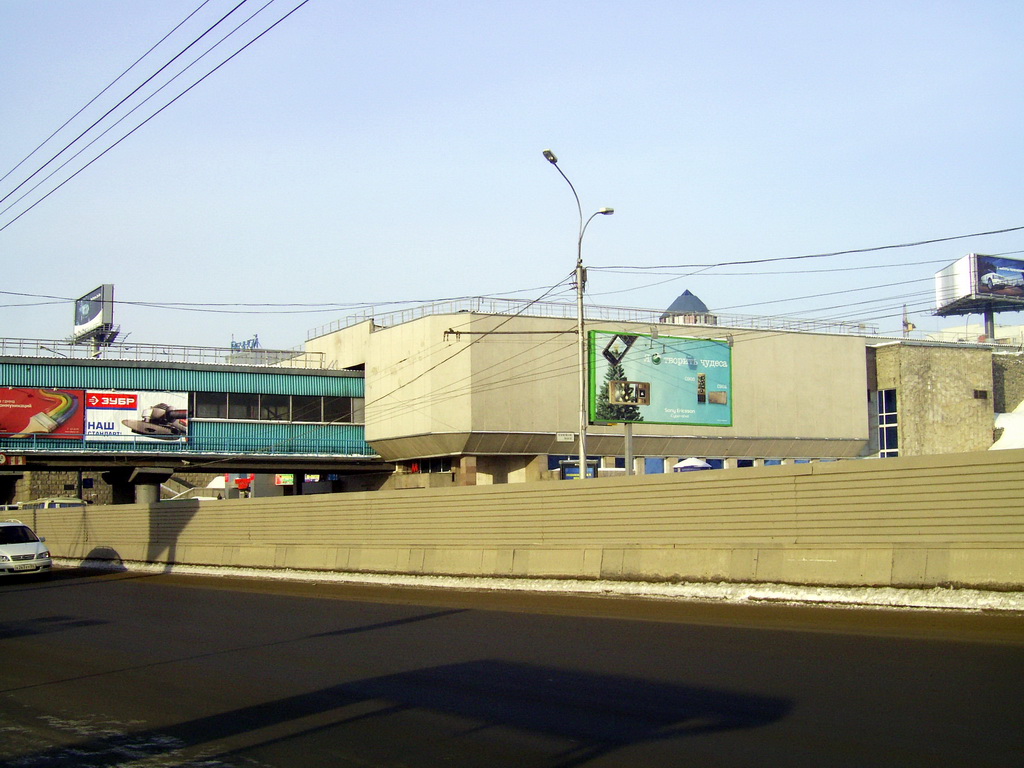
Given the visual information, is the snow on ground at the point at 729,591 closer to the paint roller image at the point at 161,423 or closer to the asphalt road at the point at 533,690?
the asphalt road at the point at 533,690

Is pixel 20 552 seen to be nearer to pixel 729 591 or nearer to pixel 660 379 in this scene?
pixel 729 591

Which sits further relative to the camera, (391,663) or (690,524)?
(690,524)

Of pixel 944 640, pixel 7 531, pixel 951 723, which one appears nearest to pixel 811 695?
pixel 951 723

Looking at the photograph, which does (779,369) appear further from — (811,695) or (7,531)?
(811,695)

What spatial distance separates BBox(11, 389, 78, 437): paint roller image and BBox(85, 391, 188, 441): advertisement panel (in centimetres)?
82

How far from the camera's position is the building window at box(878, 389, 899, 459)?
58.5 metres

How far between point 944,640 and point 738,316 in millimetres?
46207

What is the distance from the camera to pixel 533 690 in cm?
955

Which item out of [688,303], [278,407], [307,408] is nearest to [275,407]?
[278,407]

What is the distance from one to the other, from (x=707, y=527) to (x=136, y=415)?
40.7 m

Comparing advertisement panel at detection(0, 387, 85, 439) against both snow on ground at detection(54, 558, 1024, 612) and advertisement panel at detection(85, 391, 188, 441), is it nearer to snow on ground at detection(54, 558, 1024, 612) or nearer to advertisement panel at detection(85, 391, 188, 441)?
advertisement panel at detection(85, 391, 188, 441)

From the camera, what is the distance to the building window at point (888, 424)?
58500 millimetres

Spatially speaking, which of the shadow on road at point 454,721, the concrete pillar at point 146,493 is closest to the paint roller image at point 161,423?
the concrete pillar at point 146,493

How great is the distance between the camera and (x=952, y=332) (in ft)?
235
